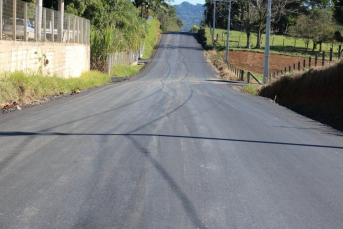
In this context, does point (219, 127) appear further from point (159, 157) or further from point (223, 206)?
point (223, 206)

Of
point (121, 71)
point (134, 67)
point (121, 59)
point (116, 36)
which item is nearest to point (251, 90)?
point (116, 36)

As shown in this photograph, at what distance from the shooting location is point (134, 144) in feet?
29.0

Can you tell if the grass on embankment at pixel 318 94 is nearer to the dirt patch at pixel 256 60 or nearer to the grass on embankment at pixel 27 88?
the grass on embankment at pixel 27 88

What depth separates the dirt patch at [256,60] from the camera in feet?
196

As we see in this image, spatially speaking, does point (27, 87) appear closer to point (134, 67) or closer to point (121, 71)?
point (121, 71)

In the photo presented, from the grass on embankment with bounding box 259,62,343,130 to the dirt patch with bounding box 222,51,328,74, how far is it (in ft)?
119

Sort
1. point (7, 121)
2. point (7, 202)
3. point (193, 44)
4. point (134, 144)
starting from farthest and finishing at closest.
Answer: point (193, 44)
point (7, 121)
point (134, 144)
point (7, 202)

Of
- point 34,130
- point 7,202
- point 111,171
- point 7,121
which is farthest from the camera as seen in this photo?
point 7,121

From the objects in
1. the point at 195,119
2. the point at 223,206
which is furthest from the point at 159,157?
the point at 195,119

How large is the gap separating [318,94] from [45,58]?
12.4 m

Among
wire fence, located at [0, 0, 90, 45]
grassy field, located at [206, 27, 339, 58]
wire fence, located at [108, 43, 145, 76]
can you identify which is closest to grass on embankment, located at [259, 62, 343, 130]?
wire fence, located at [0, 0, 90, 45]

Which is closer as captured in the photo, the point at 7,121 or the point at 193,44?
the point at 7,121

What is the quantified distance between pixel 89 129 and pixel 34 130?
3.92 ft

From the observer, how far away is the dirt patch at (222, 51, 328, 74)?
59.8 m
